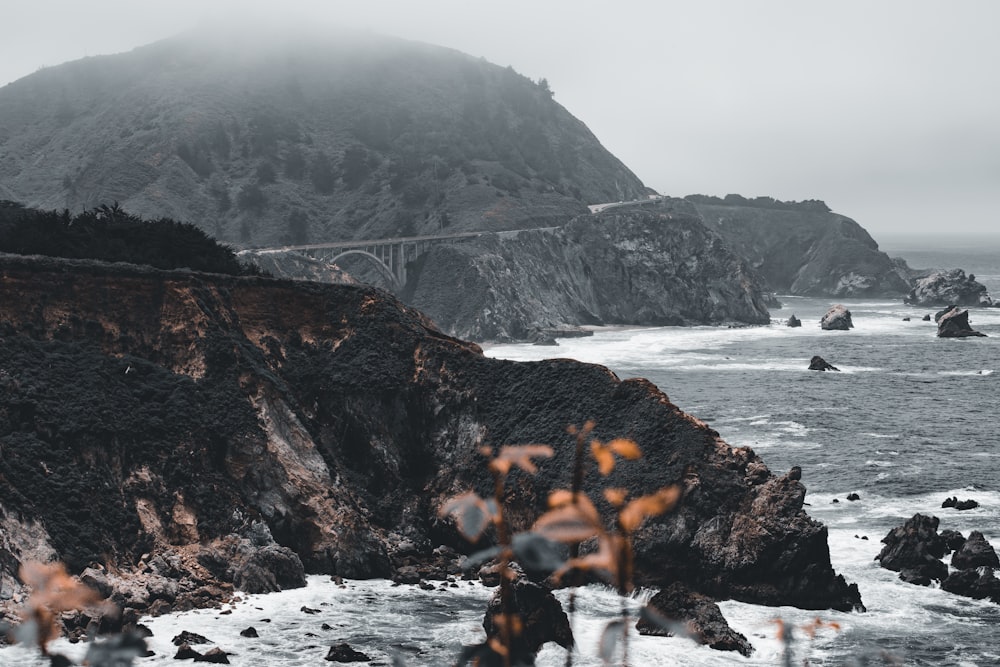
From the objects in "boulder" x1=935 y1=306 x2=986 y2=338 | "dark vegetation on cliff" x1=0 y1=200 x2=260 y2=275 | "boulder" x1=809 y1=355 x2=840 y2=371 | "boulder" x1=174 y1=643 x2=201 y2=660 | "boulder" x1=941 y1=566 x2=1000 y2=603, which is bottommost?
"boulder" x1=941 y1=566 x2=1000 y2=603

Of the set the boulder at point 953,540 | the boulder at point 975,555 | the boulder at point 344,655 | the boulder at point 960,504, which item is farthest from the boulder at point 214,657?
the boulder at point 960,504

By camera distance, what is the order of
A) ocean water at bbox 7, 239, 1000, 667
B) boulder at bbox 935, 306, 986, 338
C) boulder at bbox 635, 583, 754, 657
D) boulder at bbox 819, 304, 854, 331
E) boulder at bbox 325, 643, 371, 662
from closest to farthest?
1. boulder at bbox 325, 643, 371, 662
2. ocean water at bbox 7, 239, 1000, 667
3. boulder at bbox 635, 583, 754, 657
4. boulder at bbox 935, 306, 986, 338
5. boulder at bbox 819, 304, 854, 331

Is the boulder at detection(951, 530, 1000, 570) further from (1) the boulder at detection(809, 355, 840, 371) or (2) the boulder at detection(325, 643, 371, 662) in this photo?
(1) the boulder at detection(809, 355, 840, 371)

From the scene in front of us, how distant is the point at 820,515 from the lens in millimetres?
64562

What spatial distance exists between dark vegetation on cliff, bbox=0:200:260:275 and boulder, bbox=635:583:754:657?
3817cm

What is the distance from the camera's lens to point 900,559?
176ft

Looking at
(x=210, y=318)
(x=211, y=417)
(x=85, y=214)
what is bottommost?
(x=211, y=417)

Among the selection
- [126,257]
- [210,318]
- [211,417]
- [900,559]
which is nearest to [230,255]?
[126,257]

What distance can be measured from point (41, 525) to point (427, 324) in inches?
1203

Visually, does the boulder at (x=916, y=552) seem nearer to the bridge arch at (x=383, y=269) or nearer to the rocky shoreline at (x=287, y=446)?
the rocky shoreline at (x=287, y=446)

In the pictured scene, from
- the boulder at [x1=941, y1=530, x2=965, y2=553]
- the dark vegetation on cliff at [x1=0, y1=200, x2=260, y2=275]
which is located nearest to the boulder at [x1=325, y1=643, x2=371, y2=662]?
the boulder at [x1=941, y1=530, x2=965, y2=553]

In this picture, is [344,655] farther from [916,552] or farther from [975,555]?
[975,555]

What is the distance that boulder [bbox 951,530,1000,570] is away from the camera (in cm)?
5228

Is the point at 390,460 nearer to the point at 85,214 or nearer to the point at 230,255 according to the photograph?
the point at 230,255
